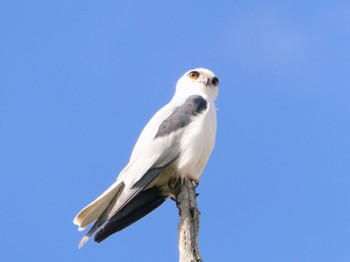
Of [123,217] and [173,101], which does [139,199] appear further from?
[173,101]

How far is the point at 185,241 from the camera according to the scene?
595 cm

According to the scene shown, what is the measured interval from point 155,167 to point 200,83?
1787 millimetres

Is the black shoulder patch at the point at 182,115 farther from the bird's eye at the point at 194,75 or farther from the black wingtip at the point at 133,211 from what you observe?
the bird's eye at the point at 194,75

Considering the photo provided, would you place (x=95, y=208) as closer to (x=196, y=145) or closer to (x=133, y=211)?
(x=133, y=211)

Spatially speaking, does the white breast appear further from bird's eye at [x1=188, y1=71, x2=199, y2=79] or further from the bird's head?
bird's eye at [x1=188, y1=71, x2=199, y2=79]

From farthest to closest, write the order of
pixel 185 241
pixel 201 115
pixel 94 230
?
1. pixel 201 115
2. pixel 94 230
3. pixel 185 241

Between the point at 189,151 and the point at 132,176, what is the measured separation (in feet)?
1.92

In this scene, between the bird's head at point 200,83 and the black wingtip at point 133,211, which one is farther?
the bird's head at point 200,83

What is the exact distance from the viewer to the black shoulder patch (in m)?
7.24

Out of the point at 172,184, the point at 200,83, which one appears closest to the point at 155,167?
the point at 172,184

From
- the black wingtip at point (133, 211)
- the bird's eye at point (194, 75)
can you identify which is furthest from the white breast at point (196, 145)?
the bird's eye at point (194, 75)

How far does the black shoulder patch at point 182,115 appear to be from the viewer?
7.24 metres

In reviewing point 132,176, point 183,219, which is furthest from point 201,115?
point 183,219

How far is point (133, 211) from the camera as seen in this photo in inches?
279
